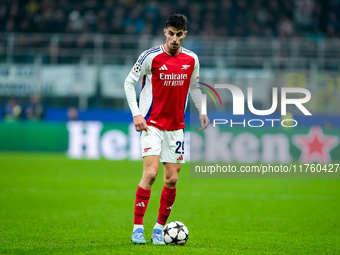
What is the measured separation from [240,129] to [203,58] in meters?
3.66

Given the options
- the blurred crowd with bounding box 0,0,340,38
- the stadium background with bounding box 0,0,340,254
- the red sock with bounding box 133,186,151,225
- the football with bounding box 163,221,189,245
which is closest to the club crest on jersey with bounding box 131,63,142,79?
the red sock with bounding box 133,186,151,225

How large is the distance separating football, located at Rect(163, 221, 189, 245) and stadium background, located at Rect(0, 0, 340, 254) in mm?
3710

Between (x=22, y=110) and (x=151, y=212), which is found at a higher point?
(x=22, y=110)

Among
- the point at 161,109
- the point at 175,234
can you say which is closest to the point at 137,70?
the point at 161,109

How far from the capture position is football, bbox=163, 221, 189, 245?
6617mm

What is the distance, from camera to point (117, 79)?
839 inches

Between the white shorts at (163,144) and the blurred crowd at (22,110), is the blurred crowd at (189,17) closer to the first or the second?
the blurred crowd at (22,110)

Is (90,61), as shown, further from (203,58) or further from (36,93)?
(203,58)

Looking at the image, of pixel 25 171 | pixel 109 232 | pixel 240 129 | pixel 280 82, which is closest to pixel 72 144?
pixel 25 171

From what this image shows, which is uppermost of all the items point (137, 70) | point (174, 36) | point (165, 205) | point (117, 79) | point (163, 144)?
point (174, 36)

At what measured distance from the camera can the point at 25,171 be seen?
16.2 meters

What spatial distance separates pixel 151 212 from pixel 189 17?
16.6 metres

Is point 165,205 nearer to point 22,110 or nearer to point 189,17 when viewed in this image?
point 22,110

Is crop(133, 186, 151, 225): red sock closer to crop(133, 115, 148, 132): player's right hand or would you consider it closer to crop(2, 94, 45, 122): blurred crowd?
crop(133, 115, 148, 132): player's right hand
